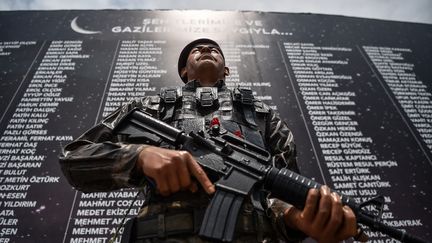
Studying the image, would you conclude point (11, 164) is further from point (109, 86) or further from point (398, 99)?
point (398, 99)

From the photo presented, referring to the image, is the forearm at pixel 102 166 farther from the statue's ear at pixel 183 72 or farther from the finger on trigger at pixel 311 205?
the statue's ear at pixel 183 72

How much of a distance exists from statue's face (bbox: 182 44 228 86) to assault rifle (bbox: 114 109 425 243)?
1.69ft

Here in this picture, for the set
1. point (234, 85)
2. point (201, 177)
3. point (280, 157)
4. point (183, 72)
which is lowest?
point (201, 177)

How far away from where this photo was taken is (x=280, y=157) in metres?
1.25

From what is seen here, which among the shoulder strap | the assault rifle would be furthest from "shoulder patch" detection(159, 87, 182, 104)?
the assault rifle

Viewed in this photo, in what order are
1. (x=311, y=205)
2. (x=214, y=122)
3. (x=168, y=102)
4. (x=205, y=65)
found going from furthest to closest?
(x=205, y=65)
(x=168, y=102)
(x=214, y=122)
(x=311, y=205)

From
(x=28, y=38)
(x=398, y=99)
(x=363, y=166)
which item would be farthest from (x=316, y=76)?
(x=28, y=38)

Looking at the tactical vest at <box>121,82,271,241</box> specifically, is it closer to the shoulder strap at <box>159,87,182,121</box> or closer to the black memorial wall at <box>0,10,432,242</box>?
the shoulder strap at <box>159,87,182,121</box>

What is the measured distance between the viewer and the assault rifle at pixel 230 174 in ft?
2.78

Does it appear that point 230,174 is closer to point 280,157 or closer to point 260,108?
point 280,157

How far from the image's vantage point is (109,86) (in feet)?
7.50

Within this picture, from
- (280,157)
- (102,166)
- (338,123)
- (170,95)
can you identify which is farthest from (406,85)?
(102,166)

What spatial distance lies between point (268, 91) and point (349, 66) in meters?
0.92

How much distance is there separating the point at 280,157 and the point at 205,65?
652 millimetres
